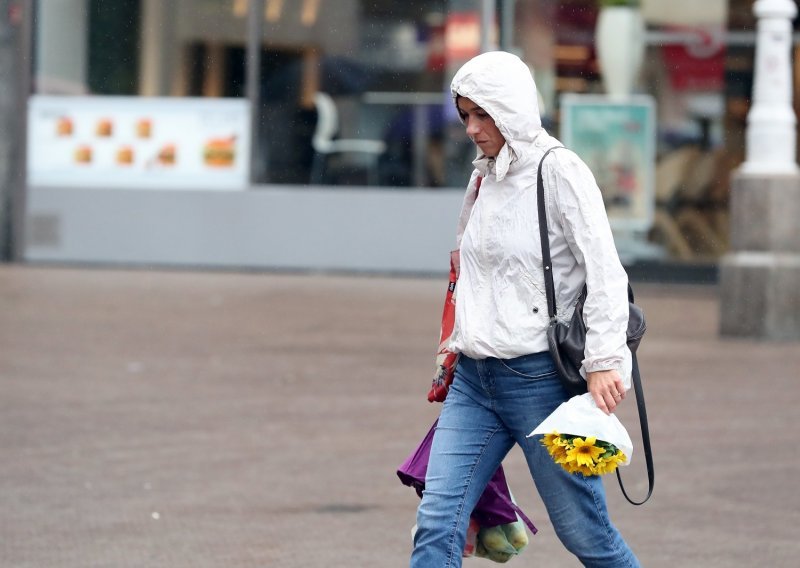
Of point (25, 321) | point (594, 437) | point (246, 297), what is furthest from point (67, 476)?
point (246, 297)

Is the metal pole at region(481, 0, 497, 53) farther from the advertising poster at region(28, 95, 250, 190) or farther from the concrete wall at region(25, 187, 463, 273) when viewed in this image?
the advertising poster at region(28, 95, 250, 190)

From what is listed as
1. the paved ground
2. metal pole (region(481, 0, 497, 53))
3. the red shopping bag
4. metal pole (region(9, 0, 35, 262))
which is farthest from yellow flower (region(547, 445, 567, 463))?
metal pole (region(9, 0, 35, 262))

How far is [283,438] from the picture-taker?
24.5 ft

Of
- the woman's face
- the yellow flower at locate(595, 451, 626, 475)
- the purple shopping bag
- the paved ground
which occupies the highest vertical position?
the woman's face

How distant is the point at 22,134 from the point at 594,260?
527 inches

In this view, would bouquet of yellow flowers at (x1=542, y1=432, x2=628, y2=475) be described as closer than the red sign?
Yes

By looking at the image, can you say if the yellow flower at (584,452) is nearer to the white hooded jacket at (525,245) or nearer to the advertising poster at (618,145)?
the white hooded jacket at (525,245)

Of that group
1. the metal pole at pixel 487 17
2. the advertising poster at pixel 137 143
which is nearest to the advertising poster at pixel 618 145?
the metal pole at pixel 487 17

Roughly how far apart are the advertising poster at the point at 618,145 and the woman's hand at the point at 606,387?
467 inches

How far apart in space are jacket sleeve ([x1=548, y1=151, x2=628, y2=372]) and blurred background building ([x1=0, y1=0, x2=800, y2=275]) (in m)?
11.6

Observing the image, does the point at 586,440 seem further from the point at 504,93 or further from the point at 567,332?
the point at 504,93

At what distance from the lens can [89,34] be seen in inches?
637

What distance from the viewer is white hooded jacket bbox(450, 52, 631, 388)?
→ 12.4ft

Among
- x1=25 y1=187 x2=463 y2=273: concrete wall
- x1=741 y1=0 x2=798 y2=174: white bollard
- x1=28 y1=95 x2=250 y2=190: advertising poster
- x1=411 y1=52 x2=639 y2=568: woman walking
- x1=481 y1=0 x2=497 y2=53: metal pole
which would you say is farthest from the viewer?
x1=28 y1=95 x2=250 y2=190: advertising poster
